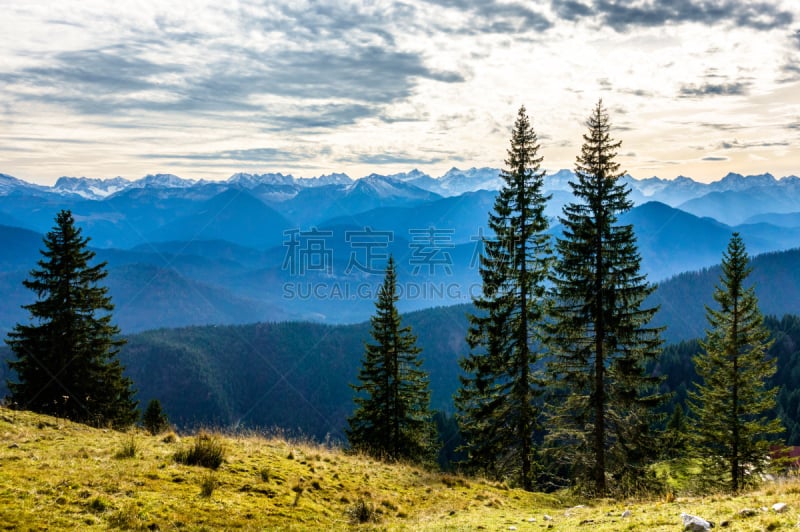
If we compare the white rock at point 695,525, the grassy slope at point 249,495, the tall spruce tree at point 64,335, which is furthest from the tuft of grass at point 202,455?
the tall spruce tree at point 64,335

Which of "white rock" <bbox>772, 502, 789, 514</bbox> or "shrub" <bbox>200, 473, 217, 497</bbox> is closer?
"white rock" <bbox>772, 502, 789, 514</bbox>

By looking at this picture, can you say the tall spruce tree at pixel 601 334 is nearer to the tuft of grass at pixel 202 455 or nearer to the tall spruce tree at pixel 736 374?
the tall spruce tree at pixel 736 374

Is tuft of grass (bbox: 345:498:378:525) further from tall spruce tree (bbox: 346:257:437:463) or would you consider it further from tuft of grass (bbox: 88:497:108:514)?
tall spruce tree (bbox: 346:257:437:463)

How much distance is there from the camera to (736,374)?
2572 centimetres

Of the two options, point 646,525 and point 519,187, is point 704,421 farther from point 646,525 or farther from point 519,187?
point 646,525

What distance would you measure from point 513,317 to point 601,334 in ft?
13.1

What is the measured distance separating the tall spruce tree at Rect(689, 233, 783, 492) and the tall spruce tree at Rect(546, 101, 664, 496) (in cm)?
993

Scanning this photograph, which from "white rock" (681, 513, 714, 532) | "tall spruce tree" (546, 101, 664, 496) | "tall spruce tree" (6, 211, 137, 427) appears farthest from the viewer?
"tall spruce tree" (6, 211, 137, 427)

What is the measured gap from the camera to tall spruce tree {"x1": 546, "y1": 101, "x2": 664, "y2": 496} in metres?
18.2

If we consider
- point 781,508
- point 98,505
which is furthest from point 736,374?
point 98,505

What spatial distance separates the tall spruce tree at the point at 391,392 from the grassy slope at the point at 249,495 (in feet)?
48.4

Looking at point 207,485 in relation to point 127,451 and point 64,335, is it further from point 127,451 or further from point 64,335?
point 64,335

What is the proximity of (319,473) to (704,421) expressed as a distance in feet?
85.3

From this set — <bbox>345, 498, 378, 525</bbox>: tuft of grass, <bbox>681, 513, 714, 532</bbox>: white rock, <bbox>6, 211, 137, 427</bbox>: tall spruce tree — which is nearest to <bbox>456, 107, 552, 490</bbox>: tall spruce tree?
<bbox>345, 498, 378, 525</bbox>: tuft of grass
